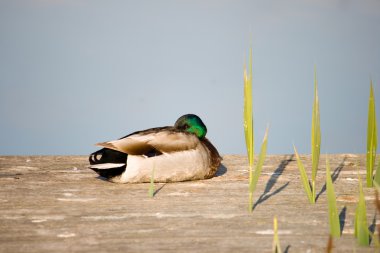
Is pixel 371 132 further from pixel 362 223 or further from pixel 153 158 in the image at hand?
pixel 153 158

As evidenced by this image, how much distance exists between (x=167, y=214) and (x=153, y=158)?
5.11 feet

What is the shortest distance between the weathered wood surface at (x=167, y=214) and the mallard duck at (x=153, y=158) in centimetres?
12

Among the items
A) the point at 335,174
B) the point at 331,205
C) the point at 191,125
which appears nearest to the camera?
the point at 331,205

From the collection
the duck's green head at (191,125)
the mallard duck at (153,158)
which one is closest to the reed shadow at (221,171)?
the mallard duck at (153,158)

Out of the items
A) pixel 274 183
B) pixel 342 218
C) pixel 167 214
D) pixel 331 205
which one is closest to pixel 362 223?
pixel 331 205

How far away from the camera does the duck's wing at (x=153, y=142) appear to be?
5535mm

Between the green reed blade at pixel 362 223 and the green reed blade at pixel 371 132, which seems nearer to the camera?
the green reed blade at pixel 362 223

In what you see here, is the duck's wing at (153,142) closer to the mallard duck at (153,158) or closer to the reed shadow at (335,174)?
the mallard duck at (153,158)

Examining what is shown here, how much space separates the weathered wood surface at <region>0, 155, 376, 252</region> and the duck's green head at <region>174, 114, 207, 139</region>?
0.57 metres

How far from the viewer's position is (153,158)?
5.64 metres

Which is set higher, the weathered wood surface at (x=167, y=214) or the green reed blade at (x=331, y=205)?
the green reed blade at (x=331, y=205)

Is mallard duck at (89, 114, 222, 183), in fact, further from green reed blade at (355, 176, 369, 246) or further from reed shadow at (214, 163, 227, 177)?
green reed blade at (355, 176, 369, 246)

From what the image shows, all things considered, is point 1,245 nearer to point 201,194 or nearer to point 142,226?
point 142,226

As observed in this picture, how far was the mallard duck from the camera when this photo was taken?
559 centimetres
